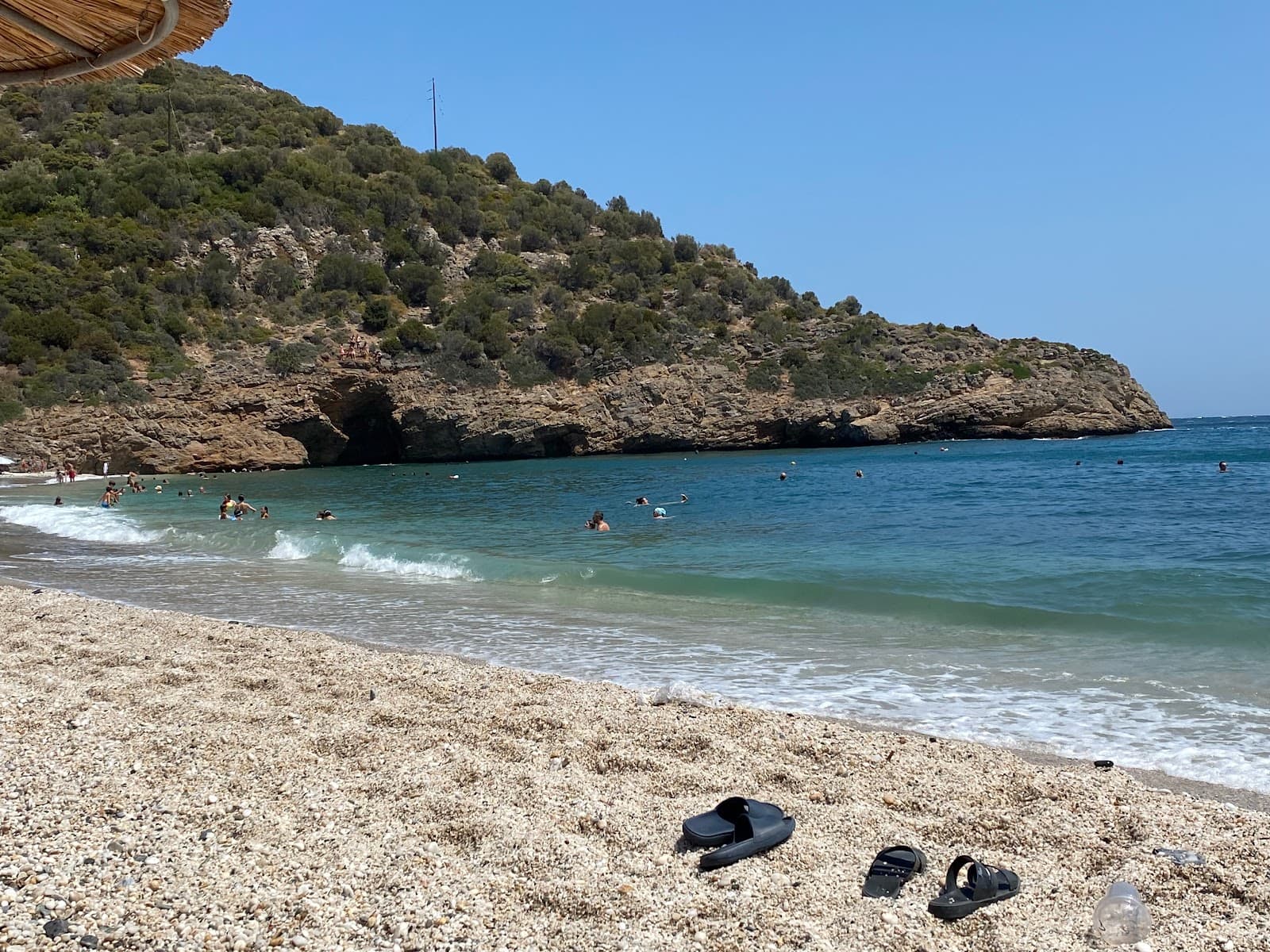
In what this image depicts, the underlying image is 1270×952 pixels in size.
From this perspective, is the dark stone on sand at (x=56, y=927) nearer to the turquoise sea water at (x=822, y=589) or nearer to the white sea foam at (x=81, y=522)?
the turquoise sea water at (x=822, y=589)

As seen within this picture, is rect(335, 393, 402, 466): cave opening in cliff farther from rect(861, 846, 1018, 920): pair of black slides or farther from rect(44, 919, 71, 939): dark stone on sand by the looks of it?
rect(861, 846, 1018, 920): pair of black slides

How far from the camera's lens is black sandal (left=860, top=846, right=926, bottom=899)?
3193 millimetres

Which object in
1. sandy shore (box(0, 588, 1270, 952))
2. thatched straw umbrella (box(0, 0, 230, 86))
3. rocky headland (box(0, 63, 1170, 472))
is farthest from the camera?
rocky headland (box(0, 63, 1170, 472))

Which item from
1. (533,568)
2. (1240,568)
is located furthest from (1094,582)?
(533,568)

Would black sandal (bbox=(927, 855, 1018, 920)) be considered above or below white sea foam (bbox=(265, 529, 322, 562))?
above

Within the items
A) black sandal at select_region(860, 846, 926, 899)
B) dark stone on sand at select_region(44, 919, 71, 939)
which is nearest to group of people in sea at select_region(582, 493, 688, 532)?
black sandal at select_region(860, 846, 926, 899)

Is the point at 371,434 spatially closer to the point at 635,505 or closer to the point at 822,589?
the point at 635,505

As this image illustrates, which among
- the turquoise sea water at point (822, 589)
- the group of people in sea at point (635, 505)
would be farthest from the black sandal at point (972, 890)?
the group of people in sea at point (635, 505)

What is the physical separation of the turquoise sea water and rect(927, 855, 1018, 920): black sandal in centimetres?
214

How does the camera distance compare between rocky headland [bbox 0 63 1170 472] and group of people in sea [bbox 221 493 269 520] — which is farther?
rocky headland [bbox 0 63 1170 472]

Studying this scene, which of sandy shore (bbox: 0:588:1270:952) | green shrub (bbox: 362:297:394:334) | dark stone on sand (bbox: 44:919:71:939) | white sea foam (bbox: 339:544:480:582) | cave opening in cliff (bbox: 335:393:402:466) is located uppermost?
green shrub (bbox: 362:297:394:334)

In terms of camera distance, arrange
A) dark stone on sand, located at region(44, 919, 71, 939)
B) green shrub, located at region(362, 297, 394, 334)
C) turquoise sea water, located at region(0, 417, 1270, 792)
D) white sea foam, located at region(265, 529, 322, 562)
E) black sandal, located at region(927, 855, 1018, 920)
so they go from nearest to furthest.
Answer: dark stone on sand, located at region(44, 919, 71, 939) → black sandal, located at region(927, 855, 1018, 920) → turquoise sea water, located at region(0, 417, 1270, 792) → white sea foam, located at region(265, 529, 322, 562) → green shrub, located at region(362, 297, 394, 334)

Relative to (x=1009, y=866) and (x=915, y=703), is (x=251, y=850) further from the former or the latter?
(x=915, y=703)

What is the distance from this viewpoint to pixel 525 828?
12.2 feet
